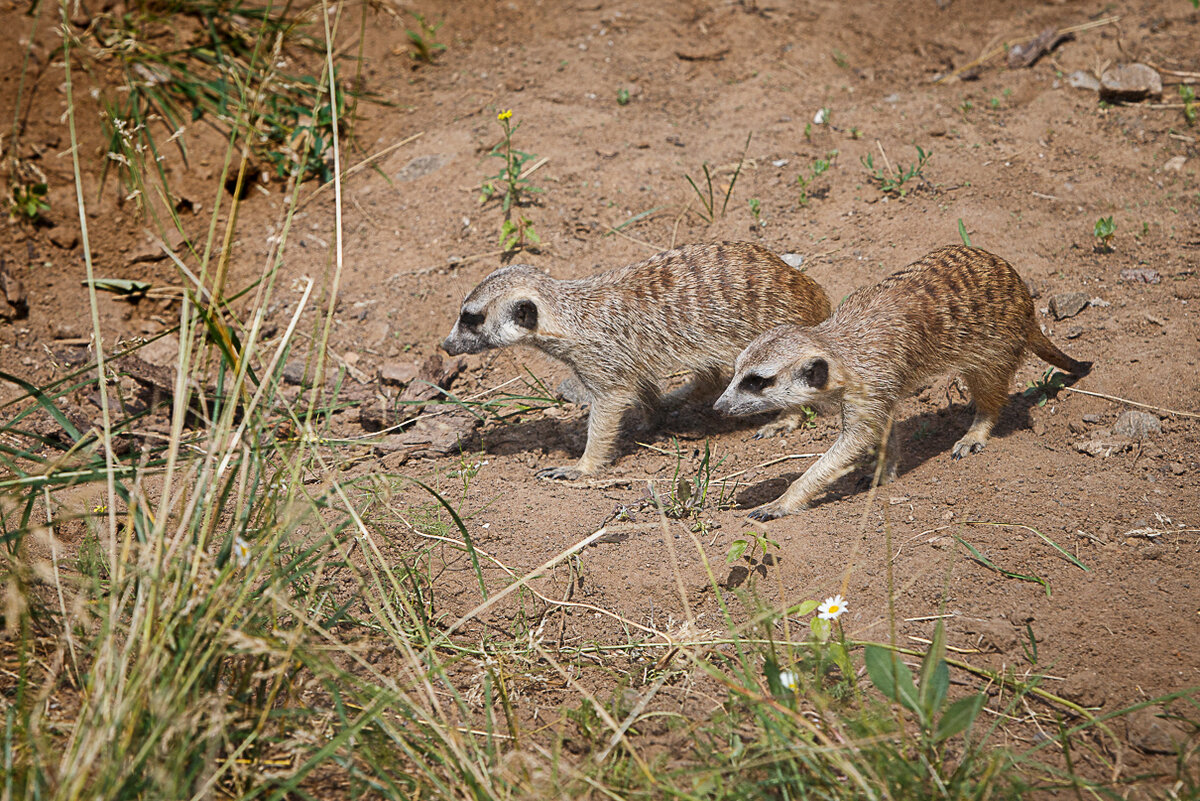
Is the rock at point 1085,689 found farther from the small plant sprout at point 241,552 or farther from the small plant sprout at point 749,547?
the small plant sprout at point 241,552

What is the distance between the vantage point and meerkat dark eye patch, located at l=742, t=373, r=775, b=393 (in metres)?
4.03

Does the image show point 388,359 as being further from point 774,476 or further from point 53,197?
point 53,197

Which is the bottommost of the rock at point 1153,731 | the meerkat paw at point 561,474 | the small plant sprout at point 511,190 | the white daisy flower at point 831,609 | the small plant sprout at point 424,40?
the meerkat paw at point 561,474

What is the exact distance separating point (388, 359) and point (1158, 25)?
6359 millimetres

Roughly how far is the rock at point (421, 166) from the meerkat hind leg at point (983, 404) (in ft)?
13.0

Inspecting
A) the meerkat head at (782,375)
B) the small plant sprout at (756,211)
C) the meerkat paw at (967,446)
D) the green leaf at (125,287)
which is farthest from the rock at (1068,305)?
the green leaf at (125,287)

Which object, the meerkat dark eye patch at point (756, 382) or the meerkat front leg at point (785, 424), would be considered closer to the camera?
the meerkat dark eye patch at point (756, 382)

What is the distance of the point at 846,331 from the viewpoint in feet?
13.6

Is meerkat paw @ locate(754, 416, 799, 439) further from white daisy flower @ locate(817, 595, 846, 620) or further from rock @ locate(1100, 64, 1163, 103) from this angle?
rock @ locate(1100, 64, 1163, 103)

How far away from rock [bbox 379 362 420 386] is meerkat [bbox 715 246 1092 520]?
2.01 meters

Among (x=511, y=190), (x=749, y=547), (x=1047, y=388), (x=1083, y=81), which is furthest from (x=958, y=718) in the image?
(x=1083, y=81)

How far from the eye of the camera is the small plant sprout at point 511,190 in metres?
5.56

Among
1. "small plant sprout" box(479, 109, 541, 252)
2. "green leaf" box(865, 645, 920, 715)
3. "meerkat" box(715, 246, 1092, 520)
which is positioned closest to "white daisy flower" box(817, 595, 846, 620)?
→ "green leaf" box(865, 645, 920, 715)

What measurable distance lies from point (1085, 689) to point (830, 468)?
152cm
